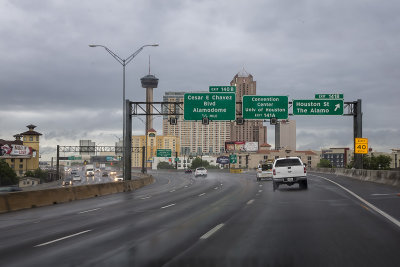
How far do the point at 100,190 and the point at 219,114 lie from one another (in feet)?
43.5

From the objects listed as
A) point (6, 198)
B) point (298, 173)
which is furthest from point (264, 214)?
point (298, 173)

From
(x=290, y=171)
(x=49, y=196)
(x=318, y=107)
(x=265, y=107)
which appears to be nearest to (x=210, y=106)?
(x=265, y=107)

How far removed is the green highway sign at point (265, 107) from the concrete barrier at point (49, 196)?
1301 cm

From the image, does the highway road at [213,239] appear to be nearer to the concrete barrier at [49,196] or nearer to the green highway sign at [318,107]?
the concrete barrier at [49,196]

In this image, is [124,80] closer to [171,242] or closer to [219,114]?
[219,114]

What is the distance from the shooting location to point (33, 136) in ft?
496

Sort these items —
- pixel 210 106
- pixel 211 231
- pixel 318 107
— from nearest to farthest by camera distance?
pixel 211 231 < pixel 318 107 < pixel 210 106

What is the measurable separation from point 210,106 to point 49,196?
1926cm

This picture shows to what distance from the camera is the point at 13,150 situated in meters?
138

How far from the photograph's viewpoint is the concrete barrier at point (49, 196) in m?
21.0

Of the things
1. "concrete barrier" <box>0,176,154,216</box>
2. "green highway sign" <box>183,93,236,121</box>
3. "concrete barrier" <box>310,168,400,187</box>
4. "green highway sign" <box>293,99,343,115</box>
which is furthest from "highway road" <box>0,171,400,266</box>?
"green highway sign" <box>293,99,343,115</box>

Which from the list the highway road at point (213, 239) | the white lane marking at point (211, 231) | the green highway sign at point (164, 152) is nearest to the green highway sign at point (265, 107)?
the highway road at point (213, 239)

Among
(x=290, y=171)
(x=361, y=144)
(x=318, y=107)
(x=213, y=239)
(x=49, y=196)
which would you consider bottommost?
(x=49, y=196)

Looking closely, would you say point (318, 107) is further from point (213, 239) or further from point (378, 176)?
point (213, 239)
